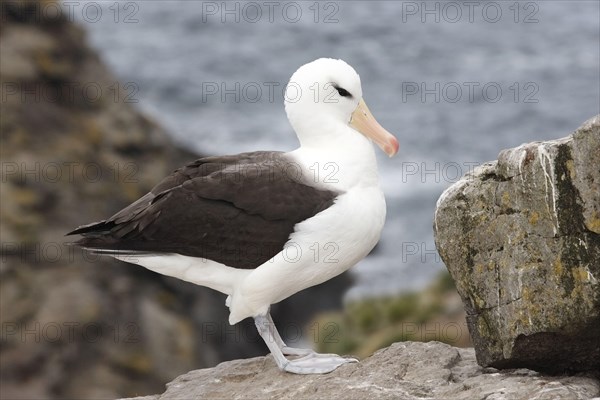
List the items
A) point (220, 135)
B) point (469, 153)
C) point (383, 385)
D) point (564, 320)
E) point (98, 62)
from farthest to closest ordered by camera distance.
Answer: point (220, 135), point (469, 153), point (98, 62), point (383, 385), point (564, 320)

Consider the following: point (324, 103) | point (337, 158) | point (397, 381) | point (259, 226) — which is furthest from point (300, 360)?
point (324, 103)

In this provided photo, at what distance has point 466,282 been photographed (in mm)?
6766

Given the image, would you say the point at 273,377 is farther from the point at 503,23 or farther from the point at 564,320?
the point at 503,23

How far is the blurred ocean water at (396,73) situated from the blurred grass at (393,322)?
3.52 ft

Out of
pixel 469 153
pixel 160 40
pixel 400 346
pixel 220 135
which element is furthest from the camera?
pixel 160 40

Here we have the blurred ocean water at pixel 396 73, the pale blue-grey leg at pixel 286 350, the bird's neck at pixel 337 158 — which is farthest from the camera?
the blurred ocean water at pixel 396 73

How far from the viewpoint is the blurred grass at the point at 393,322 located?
17922 mm

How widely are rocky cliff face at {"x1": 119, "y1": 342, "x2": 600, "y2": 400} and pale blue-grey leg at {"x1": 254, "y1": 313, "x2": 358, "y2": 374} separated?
0.07 metres

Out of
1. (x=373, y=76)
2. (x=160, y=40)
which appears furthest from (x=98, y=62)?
(x=160, y=40)

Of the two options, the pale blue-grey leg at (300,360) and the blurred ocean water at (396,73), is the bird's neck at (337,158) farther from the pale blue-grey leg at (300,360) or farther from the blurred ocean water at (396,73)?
the blurred ocean water at (396,73)

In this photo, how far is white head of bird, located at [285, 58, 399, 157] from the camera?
26.9ft

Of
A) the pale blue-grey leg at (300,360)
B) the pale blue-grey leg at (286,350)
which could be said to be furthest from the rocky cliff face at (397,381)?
the pale blue-grey leg at (286,350)

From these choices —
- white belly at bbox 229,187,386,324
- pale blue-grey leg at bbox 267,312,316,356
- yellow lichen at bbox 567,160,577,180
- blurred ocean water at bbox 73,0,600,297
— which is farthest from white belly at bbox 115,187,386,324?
blurred ocean water at bbox 73,0,600,297

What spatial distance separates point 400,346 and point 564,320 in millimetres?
1561
